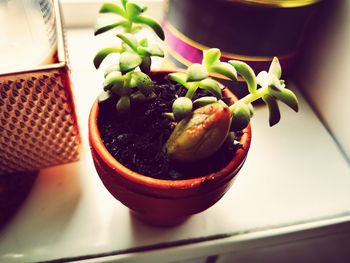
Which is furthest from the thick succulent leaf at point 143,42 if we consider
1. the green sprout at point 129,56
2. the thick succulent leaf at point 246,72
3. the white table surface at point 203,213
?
the white table surface at point 203,213

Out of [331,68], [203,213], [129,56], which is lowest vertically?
[203,213]

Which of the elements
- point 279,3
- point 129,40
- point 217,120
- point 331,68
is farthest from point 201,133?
point 331,68

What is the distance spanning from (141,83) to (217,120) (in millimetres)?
97

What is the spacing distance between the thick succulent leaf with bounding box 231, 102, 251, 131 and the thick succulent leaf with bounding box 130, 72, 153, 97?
94 millimetres

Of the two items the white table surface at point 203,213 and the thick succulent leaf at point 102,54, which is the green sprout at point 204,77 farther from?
the white table surface at point 203,213

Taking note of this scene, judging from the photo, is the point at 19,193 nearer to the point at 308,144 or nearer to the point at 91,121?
the point at 91,121

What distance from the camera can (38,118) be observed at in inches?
17.3

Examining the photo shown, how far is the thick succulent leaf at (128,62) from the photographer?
36 cm

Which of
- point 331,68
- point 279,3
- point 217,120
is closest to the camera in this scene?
point 217,120

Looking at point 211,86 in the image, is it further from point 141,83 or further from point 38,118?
point 38,118

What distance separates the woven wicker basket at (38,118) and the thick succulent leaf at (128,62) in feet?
0.24

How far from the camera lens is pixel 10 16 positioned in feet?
1.49

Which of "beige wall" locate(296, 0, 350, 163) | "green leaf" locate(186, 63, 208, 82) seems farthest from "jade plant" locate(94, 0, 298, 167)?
"beige wall" locate(296, 0, 350, 163)

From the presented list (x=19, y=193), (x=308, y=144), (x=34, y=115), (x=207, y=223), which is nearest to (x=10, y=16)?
(x=34, y=115)
